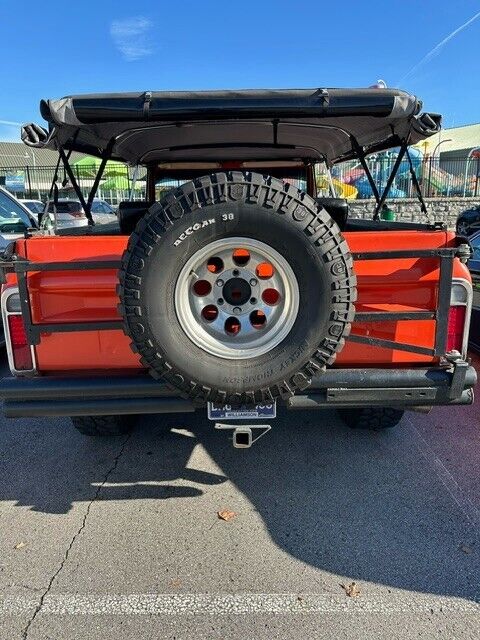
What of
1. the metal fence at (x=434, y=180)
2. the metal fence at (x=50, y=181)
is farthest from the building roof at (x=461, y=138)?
the metal fence at (x=50, y=181)

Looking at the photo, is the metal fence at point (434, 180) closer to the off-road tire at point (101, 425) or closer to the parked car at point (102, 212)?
the parked car at point (102, 212)

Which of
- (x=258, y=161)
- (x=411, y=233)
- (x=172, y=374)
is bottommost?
(x=172, y=374)

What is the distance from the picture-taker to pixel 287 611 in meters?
2.29

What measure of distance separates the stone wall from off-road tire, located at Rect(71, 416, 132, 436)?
1470cm

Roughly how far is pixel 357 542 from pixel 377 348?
42.0 inches

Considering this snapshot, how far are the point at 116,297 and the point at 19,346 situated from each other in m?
0.62

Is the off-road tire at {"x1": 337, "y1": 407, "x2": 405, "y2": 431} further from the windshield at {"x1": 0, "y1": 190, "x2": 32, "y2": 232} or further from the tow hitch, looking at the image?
the windshield at {"x1": 0, "y1": 190, "x2": 32, "y2": 232}

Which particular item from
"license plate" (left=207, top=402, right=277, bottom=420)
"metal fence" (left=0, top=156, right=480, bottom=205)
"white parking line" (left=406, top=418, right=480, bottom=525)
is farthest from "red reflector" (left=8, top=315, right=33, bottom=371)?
"metal fence" (left=0, top=156, right=480, bottom=205)

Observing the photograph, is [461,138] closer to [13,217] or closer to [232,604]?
[13,217]

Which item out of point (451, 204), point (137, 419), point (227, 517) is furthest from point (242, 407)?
point (451, 204)

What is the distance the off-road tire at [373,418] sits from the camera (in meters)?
3.75

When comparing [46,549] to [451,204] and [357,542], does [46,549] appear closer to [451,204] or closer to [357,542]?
[357,542]

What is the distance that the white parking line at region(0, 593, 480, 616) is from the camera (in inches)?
90.2

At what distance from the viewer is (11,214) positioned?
663cm
